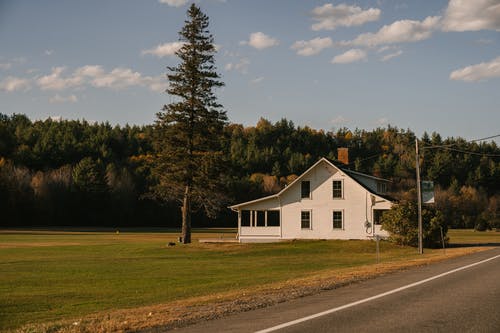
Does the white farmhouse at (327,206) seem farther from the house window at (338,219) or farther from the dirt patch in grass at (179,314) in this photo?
the dirt patch in grass at (179,314)

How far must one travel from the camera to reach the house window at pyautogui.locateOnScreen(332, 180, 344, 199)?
164ft

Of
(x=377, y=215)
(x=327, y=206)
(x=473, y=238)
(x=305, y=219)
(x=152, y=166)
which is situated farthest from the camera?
(x=152, y=166)

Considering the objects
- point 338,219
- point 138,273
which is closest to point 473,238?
point 338,219

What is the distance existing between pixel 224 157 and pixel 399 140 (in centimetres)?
12372

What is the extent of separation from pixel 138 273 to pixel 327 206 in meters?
24.3

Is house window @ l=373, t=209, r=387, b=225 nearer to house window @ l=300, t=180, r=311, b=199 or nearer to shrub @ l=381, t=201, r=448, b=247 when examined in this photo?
shrub @ l=381, t=201, r=448, b=247

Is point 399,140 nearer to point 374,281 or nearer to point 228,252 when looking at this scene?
point 228,252

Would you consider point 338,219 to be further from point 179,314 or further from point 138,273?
point 179,314

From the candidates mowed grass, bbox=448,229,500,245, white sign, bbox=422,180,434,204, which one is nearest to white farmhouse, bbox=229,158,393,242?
mowed grass, bbox=448,229,500,245

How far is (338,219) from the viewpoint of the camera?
4997cm

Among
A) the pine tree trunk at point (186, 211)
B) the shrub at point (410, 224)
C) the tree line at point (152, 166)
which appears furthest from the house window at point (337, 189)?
the tree line at point (152, 166)

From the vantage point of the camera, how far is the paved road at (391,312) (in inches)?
393

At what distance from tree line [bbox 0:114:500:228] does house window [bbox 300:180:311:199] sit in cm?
4706

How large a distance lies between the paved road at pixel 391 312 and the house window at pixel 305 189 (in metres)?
34.3
